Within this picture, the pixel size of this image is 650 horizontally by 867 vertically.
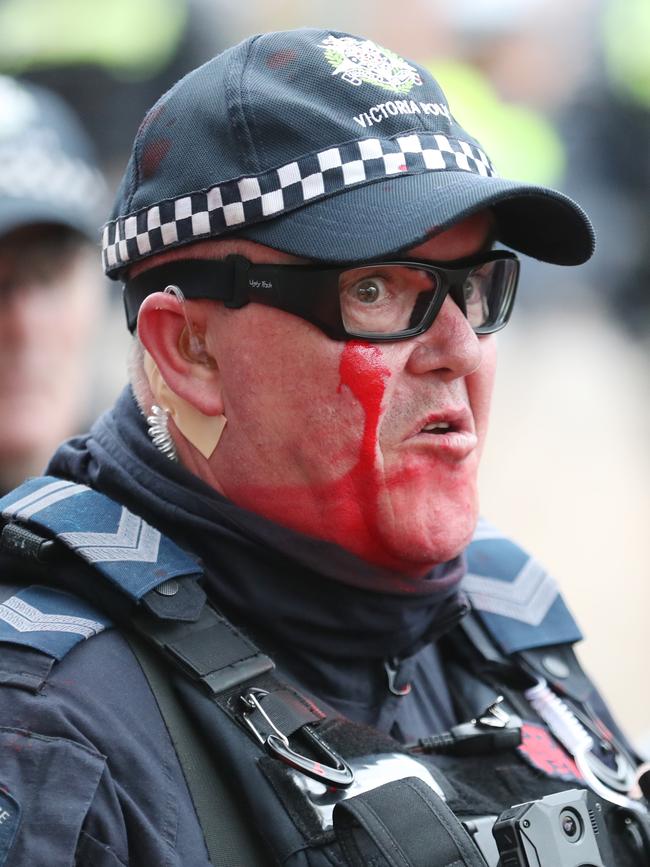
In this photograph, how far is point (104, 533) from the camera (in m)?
2.00

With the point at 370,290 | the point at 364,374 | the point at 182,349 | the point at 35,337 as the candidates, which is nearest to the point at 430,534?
the point at 364,374

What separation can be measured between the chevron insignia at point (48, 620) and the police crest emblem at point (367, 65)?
34.8 inches

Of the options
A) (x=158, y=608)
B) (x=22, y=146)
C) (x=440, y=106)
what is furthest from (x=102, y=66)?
(x=158, y=608)

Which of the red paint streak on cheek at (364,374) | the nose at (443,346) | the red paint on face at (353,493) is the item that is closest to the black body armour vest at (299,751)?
the red paint on face at (353,493)

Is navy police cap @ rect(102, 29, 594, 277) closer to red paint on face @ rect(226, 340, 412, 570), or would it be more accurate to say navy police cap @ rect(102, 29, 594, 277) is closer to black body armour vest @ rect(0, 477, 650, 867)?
red paint on face @ rect(226, 340, 412, 570)

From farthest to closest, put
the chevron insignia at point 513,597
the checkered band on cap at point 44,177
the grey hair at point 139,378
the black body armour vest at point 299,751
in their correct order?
the checkered band on cap at point 44,177 → the chevron insignia at point 513,597 → the grey hair at point 139,378 → the black body armour vest at point 299,751

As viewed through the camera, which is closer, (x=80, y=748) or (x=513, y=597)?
(x=80, y=748)

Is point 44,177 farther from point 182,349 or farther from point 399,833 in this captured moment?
point 399,833

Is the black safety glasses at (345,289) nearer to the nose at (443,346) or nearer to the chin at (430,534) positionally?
the nose at (443,346)

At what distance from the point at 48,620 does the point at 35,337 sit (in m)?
2.20

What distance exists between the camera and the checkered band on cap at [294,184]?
1.98m

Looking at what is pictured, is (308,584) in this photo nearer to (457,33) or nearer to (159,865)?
(159,865)

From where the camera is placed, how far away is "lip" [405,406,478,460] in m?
2.07

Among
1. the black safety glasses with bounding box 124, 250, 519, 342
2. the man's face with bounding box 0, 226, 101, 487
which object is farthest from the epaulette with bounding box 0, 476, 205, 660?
the man's face with bounding box 0, 226, 101, 487
